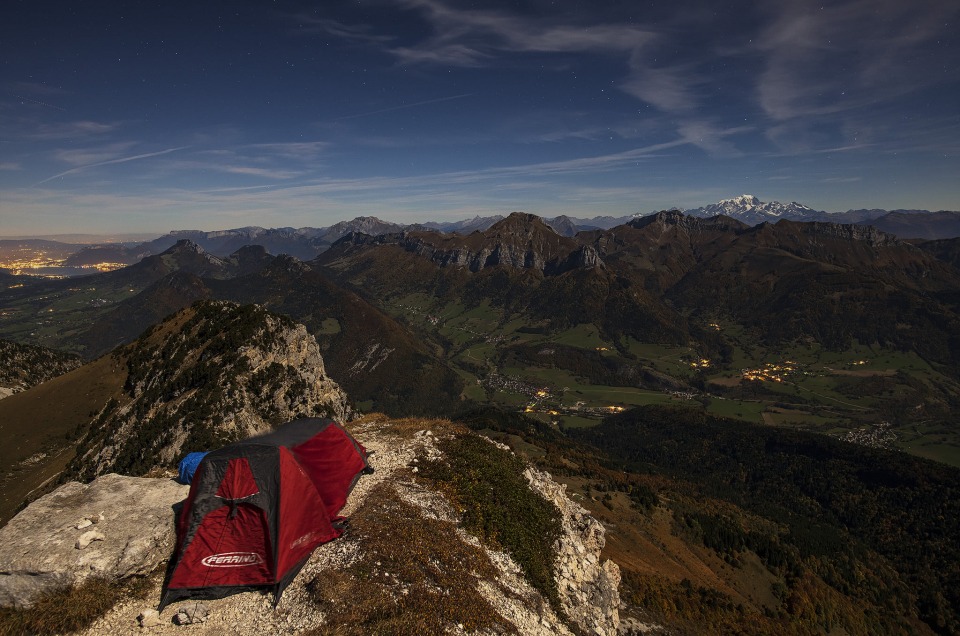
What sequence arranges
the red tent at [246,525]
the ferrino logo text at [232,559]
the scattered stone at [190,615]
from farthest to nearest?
the ferrino logo text at [232,559] < the red tent at [246,525] < the scattered stone at [190,615]

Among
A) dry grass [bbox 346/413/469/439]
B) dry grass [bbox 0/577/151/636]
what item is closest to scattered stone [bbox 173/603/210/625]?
dry grass [bbox 0/577/151/636]

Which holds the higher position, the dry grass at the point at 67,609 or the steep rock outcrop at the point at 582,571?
the dry grass at the point at 67,609

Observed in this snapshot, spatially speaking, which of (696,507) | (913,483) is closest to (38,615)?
(696,507)

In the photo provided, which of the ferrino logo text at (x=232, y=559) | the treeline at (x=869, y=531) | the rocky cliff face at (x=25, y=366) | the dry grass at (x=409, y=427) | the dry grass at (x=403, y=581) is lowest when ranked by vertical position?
the treeline at (x=869, y=531)

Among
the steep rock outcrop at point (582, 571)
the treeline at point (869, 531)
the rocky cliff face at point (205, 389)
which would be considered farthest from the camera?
the treeline at point (869, 531)

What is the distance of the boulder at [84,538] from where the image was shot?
1780 cm

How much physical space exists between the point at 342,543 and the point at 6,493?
85.9 meters

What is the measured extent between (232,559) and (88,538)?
278 inches

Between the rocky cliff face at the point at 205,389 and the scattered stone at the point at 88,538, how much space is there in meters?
53.6

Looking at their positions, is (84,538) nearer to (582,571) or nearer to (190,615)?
(190,615)

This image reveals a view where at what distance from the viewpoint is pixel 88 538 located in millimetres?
19750

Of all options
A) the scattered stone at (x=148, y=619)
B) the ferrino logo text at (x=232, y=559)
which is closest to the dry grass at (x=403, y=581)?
the ferrino logo text at (x=232, y=559)

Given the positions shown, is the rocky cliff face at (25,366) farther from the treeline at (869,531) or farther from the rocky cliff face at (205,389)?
the treeline at (869,531)

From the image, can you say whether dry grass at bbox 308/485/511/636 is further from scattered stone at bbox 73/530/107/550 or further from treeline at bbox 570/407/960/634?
treeline at bbox 570/407/960/634
